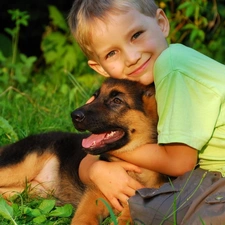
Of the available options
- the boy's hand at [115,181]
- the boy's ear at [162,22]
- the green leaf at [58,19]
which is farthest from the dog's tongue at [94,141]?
the green leaf at [58,19]

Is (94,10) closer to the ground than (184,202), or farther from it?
farther from it

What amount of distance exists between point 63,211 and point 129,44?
120 cm

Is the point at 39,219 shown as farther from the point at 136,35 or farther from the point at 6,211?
the point at 136,35

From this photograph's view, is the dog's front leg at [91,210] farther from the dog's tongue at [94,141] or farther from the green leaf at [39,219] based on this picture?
the dog's tongue at [94,141]

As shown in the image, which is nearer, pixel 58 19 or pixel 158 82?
pixel 158 82

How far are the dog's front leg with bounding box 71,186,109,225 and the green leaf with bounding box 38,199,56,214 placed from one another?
18 cm

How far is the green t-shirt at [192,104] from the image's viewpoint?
3.91 m

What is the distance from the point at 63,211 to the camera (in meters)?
4.46

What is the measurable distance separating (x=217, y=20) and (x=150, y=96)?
4.22m

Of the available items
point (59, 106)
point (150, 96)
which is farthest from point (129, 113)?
point (59, 106)

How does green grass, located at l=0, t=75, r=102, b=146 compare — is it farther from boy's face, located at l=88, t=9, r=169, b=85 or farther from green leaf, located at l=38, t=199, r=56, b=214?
boy's face, located at l=88, t=9, r=169, b=85

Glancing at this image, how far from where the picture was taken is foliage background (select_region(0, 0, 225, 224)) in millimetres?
6457

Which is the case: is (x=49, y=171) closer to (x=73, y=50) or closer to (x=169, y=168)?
(x=169, y=168)

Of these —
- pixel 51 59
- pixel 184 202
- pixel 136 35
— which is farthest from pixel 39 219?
pixel 51 59
